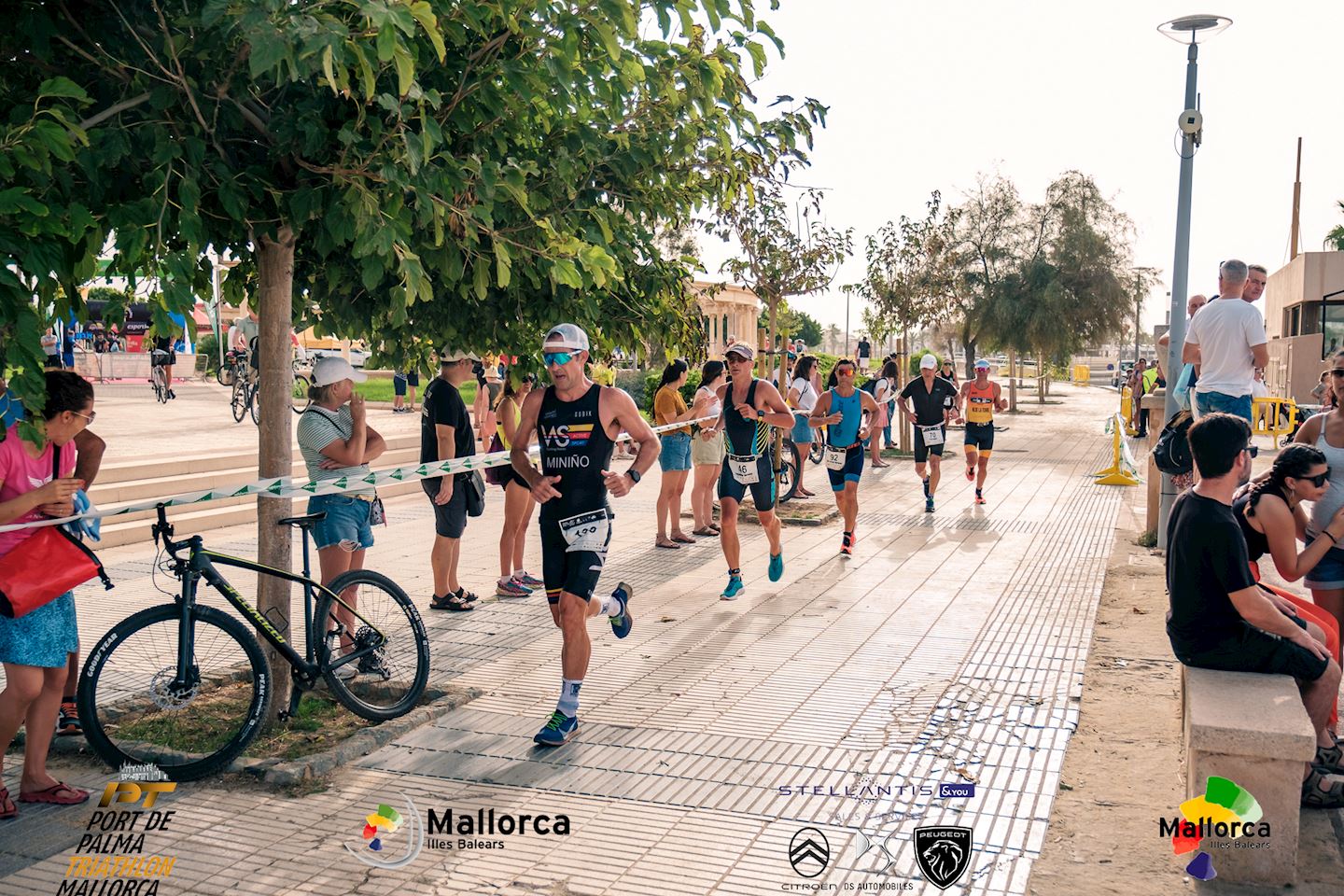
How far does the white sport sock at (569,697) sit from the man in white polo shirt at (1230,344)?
17.4ft

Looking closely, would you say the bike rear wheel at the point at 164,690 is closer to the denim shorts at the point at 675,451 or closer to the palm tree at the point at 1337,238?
the denim shorts at the point at 675,451

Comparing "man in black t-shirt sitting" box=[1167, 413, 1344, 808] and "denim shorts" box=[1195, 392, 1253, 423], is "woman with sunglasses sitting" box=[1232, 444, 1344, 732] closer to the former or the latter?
"man in black t-shirt sitting" box=[1167, 413, 1344, 808]

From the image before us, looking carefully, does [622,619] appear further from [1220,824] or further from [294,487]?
[1220,824]

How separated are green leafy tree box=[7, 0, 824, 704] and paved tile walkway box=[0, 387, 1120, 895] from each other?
1.40 metres

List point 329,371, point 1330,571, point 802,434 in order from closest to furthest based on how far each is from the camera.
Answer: point 1330,571 < point 329,371 < point 802,434

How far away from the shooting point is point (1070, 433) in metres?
29.9

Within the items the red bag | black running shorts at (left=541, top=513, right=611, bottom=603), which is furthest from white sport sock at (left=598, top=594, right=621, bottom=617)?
the red bag

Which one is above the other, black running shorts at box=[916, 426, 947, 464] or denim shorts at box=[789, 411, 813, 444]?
denim shorts at box=[789, 411, 813, 444]

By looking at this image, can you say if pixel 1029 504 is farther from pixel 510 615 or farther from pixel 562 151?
pixel 562 151

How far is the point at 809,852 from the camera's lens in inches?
170

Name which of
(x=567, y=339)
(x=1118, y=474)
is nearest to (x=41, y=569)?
(x=567, y=339)

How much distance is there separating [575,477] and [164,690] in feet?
7.12

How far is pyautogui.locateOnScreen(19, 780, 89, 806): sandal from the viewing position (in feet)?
15.4

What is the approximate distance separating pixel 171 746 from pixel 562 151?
3.40 metres
